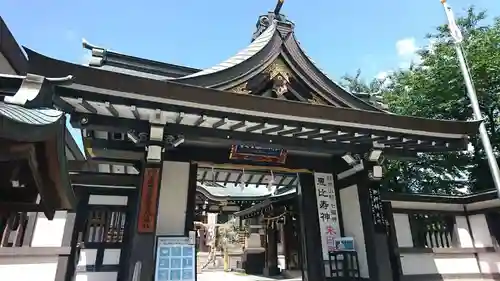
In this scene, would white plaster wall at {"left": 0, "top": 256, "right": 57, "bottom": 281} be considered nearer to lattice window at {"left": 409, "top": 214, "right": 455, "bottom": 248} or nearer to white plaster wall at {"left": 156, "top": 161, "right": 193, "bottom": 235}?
white plaster wall at {"left": 156, "top": 161, "right": 193, "bottom": 235}

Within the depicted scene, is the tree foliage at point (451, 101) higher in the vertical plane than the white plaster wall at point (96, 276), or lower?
higher

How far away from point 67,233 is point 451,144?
28.2ft

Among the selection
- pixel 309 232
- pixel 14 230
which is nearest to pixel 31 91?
pixel 14 230

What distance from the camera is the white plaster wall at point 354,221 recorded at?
725cm

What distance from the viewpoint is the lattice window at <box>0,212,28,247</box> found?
5.52 m

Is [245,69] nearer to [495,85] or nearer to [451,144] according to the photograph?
[451,144]

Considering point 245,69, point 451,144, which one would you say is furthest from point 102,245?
point 451,144

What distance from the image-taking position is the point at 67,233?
5.78 meters

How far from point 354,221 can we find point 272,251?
873 centimetres

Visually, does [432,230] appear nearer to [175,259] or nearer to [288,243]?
[175,259]

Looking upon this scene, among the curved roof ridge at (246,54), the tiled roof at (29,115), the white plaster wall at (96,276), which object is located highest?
the curved roof ridge at (246,54)

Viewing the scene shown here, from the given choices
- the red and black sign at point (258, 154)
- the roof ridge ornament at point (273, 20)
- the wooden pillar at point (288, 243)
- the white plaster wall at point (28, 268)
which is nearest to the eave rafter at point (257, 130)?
the red and black sign at point (258, 154)

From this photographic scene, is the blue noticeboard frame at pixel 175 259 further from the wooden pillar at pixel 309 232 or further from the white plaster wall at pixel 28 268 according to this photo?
the wooden pillar at pixel 309 232

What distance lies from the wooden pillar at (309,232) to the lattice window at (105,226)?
4.24m
